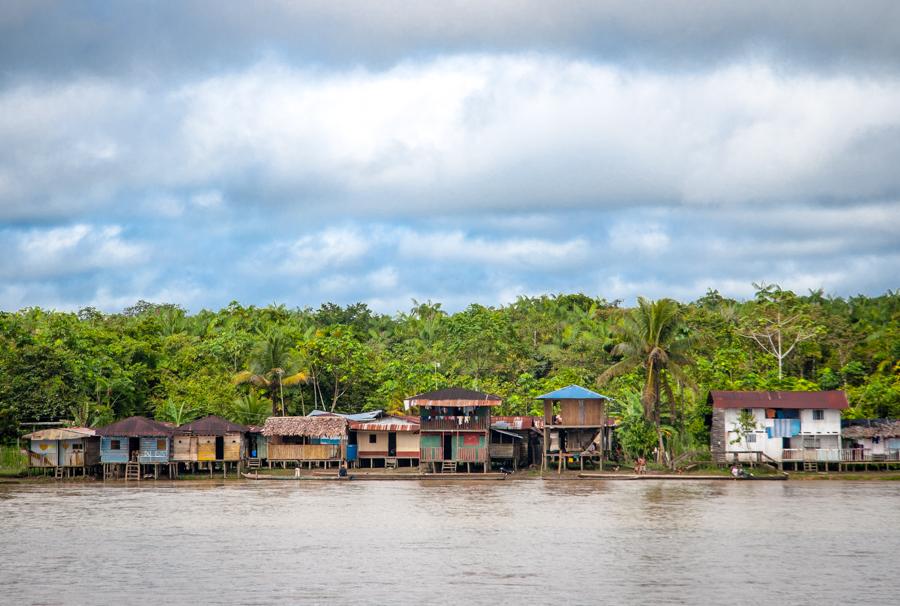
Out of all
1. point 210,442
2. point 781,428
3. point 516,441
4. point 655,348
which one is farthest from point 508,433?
point 210,442

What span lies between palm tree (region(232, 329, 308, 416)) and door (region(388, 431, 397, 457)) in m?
6.52

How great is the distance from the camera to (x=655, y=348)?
2042 inches

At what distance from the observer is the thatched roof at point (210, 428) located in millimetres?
53562

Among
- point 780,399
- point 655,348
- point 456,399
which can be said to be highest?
point 655,348

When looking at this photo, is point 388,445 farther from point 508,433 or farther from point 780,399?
point 780,399

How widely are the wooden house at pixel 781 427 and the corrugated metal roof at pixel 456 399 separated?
12.0 meters

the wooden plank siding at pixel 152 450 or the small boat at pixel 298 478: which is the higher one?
the wooden plank siding at pixel 152 450

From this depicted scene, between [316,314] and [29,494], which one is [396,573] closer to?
[29,494]

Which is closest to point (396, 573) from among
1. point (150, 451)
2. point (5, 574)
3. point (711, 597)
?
point (711, 597)

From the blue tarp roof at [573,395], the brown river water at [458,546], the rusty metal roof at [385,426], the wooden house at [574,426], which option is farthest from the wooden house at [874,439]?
the rusty metal roof at [385,426]

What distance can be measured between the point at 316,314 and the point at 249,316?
36.2ft

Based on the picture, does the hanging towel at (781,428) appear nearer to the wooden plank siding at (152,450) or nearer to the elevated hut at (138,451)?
the elevated hut at (138,451)

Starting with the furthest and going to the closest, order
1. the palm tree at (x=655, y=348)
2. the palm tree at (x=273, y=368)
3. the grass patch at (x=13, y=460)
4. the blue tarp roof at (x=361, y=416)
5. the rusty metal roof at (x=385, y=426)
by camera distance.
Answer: the palm tree at (x=273, y=368) < the blue tarp roof at (x=361, y=416) < the rusty metal roof at (x=385, y=426) < the grass patch at (x=13, y=460) < the palm tree at (x=655, y=348)

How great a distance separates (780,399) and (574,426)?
35.4 feet
